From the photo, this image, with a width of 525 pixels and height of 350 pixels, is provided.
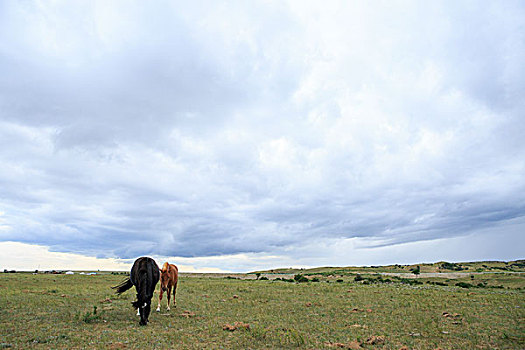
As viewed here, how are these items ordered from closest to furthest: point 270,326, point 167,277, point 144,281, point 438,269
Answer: point 270,326, point 144,281, point 167,277, point 438,269

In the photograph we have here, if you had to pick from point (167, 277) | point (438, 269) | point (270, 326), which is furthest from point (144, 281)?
point (438, 269)

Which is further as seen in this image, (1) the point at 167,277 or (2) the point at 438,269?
(2) the point at 438,269

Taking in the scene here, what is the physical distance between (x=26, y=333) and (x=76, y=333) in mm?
2036

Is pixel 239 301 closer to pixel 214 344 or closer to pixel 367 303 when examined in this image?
pixel 367 303

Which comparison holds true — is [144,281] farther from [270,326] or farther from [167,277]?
[270,326]

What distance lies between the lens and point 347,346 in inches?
473

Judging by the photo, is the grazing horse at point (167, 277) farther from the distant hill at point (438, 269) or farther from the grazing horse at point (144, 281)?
the distant hill at point (438, 269)

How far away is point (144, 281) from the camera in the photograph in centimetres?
1579

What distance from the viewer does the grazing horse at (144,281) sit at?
50.6 ft

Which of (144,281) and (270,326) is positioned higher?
(144,281)

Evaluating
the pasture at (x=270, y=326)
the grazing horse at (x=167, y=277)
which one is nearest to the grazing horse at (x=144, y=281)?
the pasture at (x=270, y=326)

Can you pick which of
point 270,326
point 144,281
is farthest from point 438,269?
point 144,281

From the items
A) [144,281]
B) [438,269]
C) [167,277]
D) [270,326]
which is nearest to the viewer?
[270,326]

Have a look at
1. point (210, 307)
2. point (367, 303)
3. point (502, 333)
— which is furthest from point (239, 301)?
point (502, 333)
